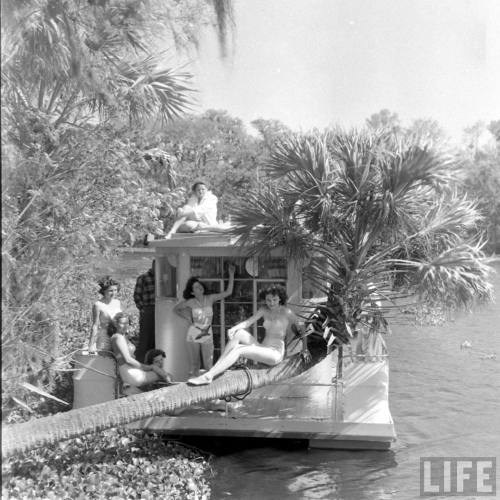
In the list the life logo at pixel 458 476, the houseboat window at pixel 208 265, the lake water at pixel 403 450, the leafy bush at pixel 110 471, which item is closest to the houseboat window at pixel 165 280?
the houseboat window at pixel 208 265

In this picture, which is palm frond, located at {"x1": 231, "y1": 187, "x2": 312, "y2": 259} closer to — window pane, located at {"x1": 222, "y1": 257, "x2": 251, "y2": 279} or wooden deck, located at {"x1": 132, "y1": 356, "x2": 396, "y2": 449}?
window pane, located at {"x1": 222, "y1": 257, "x2": 251, "y2": 279}

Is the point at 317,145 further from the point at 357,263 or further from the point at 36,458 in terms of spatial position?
the point at 36,458

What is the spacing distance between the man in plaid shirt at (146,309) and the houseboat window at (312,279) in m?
2.29

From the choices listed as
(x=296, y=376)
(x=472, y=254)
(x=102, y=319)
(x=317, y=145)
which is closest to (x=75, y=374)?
(x=102, y=319)

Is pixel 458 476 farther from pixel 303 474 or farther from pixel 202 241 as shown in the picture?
pixel 202 241

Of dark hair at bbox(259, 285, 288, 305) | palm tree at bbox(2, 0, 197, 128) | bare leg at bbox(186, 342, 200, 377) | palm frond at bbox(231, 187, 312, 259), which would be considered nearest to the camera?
palm tree at bbox(2, 0, 197, 128)

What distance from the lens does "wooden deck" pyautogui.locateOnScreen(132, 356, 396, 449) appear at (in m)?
9.24

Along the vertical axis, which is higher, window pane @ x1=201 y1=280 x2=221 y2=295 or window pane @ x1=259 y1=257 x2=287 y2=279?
window pane @ x1=259 y1=257 x2=287 y2=279

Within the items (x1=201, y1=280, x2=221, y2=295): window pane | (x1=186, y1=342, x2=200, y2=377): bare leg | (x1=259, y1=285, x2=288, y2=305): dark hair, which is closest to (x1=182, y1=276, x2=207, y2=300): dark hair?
(x1=201, y1=280, x2=221, y2=295): window pane

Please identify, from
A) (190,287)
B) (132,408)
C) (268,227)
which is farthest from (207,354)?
(132,408)

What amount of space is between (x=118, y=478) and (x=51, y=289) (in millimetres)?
2147

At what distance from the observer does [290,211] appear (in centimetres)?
956

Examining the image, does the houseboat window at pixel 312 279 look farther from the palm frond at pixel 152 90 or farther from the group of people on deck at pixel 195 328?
the palm frond at pixel 152 90

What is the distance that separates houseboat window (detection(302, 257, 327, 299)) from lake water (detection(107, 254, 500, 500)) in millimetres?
2056
